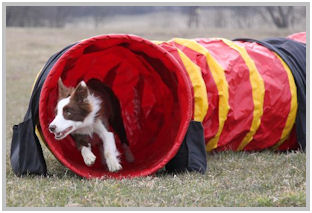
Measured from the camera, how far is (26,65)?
18125 mm

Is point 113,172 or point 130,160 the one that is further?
point 130,160

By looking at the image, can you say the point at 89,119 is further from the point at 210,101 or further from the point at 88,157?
the point at 210,101

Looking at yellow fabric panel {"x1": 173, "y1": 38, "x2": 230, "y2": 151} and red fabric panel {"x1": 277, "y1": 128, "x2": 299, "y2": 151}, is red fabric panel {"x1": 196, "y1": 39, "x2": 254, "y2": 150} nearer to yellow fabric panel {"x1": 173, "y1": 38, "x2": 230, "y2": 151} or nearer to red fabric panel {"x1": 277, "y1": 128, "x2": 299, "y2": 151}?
yellow fabric panel {"x1": 173, "y1": 38, "x2": 230, "y2": 151}

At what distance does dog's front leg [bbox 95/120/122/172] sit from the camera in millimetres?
5773

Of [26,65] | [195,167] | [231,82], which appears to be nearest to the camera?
[195,167]

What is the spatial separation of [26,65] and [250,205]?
1497 centimetres

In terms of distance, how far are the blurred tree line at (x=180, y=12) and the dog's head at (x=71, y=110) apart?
20848mm

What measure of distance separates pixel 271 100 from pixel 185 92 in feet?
4.97

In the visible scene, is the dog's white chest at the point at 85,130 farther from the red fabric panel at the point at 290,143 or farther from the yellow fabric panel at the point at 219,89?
the red fabric panel at the point at 290,143

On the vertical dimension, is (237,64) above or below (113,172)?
above

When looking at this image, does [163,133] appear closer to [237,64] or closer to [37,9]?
[237,64]

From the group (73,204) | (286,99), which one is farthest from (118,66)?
(73,204)

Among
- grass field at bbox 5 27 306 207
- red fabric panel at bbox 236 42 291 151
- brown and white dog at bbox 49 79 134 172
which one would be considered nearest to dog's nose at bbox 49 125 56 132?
brown and white dog at bbox 49 79 134 172

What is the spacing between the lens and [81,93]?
5.60 m
